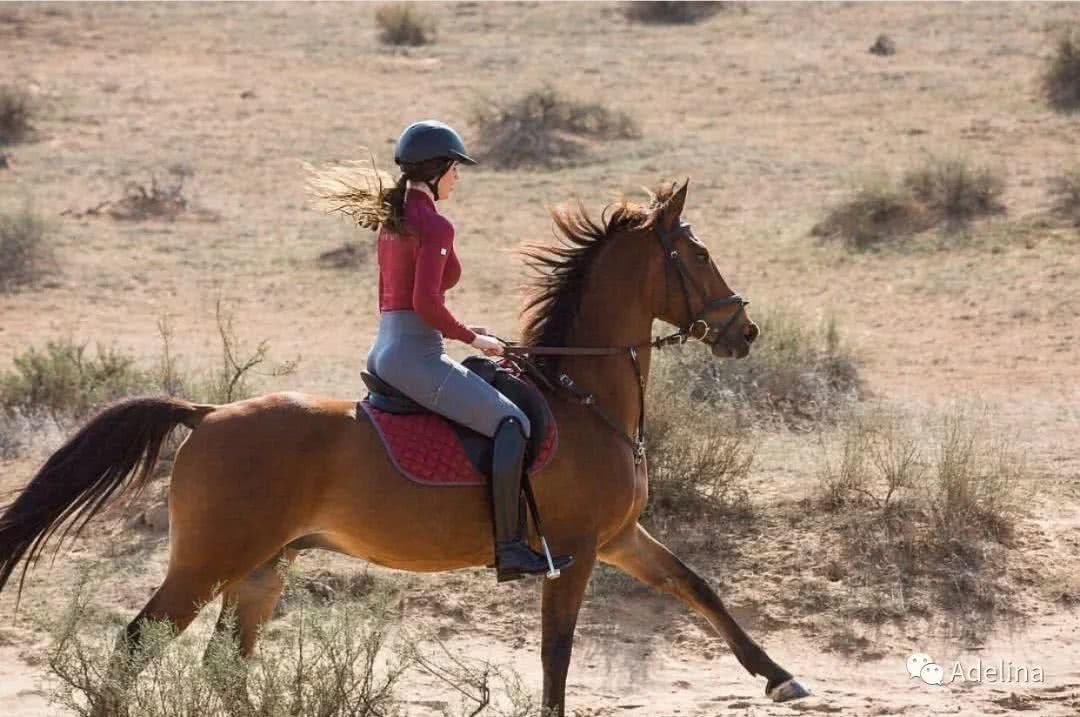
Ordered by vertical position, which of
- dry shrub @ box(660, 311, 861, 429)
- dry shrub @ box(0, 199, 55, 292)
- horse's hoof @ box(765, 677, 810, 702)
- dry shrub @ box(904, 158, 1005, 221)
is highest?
dry shrub @ box(904, 158, 1005, 221)

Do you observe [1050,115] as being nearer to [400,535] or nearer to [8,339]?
[8,339]

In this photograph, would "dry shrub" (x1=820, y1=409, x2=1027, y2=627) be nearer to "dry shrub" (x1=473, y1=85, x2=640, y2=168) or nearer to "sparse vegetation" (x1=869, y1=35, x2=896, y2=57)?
"dry shrub" (x1=473, y1=85, x2=640, y2=168)

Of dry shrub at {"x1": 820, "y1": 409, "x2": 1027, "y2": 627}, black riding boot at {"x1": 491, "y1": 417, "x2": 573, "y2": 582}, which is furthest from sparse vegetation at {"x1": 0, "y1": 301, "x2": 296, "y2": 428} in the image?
black riding boot at {"x1": 491, "y1": 417, "x2": 573, "y2": 582}

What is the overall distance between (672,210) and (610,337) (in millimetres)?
586

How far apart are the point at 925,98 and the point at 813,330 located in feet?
32.2

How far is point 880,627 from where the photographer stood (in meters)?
8.13

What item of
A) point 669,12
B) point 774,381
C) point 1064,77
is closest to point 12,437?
point 774,381

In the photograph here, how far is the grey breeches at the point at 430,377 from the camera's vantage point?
6.15 m

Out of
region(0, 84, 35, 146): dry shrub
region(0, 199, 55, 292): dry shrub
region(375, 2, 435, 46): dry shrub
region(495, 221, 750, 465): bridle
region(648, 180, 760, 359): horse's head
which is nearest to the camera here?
region(495, 221, 750, 465): bridle

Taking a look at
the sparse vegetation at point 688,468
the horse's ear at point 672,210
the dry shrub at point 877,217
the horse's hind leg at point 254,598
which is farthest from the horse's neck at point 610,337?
the dry shrub at point 877,217

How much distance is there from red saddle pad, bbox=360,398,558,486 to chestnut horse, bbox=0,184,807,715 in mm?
43

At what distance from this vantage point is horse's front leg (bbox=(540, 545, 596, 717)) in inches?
249

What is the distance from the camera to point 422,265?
19.6 feet

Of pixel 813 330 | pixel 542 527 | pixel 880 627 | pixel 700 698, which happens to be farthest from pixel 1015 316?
pixel 542 527
